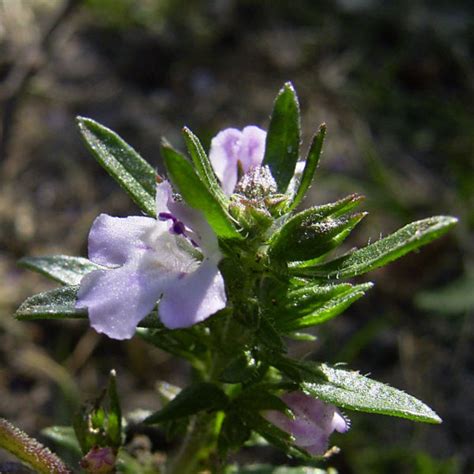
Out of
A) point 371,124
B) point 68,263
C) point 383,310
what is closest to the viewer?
point 68,263

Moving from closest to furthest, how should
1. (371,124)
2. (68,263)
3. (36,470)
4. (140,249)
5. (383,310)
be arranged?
(140,249) < (36,470) < (68,263) < (383,310) < (371,124)

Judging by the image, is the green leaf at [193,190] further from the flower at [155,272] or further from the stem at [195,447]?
the stem at [195,447]

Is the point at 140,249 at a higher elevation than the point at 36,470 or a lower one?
higher

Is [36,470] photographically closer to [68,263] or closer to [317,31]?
[68,263]

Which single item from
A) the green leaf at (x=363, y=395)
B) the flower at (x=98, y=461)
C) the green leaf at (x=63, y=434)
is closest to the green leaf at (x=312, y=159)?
the green leaf at (x=363, y=395)

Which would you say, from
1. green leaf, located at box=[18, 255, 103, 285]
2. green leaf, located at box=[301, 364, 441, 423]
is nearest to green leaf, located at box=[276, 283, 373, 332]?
green leaf, located at box=[301, 364, 441, 423]

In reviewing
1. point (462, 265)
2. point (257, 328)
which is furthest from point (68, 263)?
point (462, 265)

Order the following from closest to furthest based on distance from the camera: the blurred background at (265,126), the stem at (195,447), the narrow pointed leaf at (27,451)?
the narrow pointed leaf at (27,451) → the stem at (195,447) → the blurred background at (265,126)
